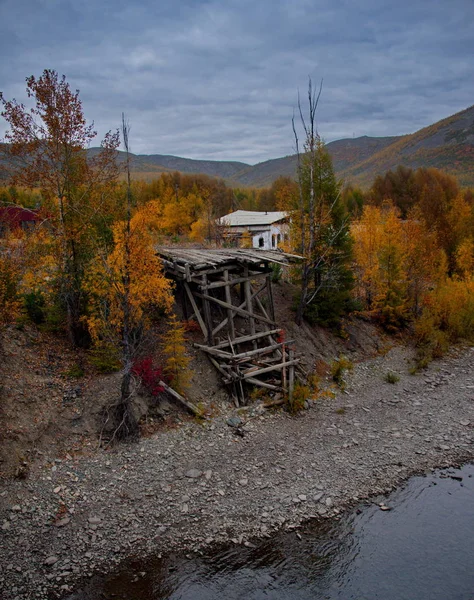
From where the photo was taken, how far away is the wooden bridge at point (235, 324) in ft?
52.6

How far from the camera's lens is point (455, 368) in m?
20.3

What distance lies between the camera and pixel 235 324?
18.9 meters

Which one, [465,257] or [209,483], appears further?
[465,257]

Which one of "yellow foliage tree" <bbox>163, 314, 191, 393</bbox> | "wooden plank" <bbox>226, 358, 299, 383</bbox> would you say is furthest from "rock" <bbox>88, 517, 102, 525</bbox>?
"wooden plank" <bbox>226, 358, 299, 383</bbox>

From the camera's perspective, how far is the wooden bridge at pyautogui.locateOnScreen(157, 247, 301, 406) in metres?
16.0

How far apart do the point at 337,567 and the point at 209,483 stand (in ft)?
12.8

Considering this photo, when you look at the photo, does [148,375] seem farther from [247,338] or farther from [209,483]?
[247,338]

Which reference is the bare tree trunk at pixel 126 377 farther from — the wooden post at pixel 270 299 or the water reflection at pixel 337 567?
the wooden post at pixel 270 299

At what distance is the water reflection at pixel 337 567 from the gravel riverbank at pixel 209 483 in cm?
49

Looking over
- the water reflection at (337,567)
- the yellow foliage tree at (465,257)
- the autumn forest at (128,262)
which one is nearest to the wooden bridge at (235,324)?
the autumn forest at (128,262)

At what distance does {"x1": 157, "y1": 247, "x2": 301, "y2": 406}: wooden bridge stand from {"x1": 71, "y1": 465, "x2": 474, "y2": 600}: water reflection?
5997 mm

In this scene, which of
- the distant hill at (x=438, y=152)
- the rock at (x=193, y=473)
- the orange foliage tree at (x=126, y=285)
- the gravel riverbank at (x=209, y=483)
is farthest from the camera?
the distant hill at (x=438, y=152)

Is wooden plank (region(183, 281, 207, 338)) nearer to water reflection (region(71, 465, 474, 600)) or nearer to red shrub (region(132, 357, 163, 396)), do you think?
red shrub (region(132, 357, 163, 396))

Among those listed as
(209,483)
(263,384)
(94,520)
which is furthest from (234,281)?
(94,520)
